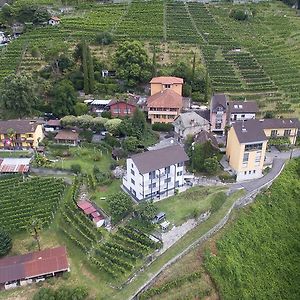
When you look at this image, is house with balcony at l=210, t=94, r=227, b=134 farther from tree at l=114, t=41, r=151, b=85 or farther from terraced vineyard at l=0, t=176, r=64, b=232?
terraced vineyard at l=0, t=176, r=64, b=232

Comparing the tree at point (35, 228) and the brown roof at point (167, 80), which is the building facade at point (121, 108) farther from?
the tree at point (35, 228)

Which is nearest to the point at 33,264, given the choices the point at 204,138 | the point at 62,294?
the point at 62,294

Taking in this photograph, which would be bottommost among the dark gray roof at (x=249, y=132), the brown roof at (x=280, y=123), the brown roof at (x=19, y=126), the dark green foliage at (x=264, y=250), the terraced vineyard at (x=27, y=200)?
the dark green foliage at (x=264, y=250)

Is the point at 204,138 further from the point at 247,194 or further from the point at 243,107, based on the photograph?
the point at 243,107

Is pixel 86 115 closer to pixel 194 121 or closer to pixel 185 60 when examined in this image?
pixel 194 121

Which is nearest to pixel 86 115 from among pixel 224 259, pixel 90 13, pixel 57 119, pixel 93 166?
pixel 57 119

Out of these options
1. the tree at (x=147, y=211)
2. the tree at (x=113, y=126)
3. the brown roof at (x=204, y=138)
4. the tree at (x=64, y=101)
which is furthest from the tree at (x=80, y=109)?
the tree at (x=147, y=211)
